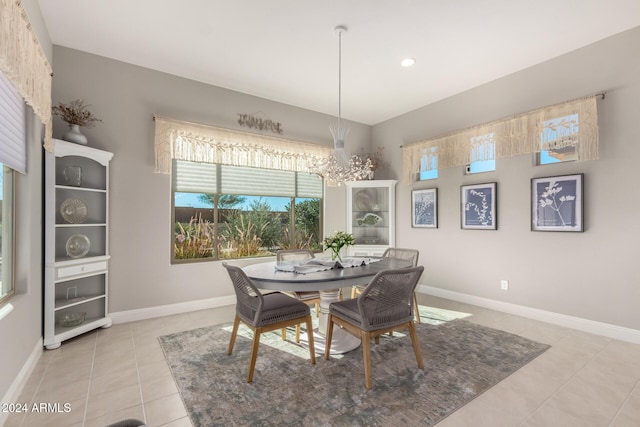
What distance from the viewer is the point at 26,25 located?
5.96 ft

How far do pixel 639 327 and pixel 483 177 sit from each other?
7.16 feet

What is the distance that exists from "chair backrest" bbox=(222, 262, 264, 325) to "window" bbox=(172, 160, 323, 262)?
1874mm

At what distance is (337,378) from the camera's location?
2.26 m

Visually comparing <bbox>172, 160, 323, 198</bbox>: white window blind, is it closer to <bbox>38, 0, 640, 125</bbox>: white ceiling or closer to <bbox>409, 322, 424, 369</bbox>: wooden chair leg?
<bbox>38, 0, 640, 125</bbox>: white ceiling

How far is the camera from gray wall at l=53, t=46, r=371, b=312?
10.7ft

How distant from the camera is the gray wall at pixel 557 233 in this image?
2910 mm

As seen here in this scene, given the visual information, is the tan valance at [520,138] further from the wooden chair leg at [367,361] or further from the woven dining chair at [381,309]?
the wooden chair leg at [367,361]

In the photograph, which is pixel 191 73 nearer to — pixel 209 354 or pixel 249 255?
pixel 249 255

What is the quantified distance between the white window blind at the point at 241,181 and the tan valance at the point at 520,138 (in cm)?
187

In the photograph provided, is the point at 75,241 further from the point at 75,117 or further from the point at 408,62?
the point at 408,62

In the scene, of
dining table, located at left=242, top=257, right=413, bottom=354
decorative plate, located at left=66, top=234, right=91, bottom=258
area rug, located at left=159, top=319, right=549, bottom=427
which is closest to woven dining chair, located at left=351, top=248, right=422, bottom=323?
dining table, located at left=242, top=257, right=413, bottom=354

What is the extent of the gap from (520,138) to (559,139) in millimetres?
390

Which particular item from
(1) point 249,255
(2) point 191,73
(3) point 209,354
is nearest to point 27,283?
(3) point 209,354

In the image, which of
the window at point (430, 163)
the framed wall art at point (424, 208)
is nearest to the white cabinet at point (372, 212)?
the framed wall art at point (424, 208)
